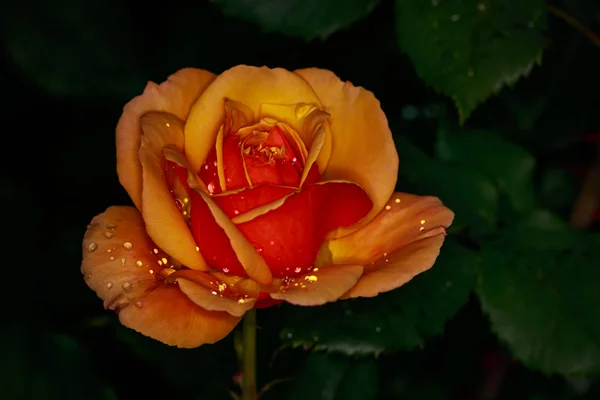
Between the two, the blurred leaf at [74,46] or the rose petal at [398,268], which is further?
the blurred leaf at [74,46]

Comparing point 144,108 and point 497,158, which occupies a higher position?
point 144,108

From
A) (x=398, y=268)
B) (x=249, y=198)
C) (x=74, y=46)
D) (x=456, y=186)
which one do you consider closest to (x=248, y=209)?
(x=249, y=198)

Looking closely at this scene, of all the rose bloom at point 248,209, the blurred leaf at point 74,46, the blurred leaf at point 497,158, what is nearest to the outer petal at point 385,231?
the rose bloom at point 248,209

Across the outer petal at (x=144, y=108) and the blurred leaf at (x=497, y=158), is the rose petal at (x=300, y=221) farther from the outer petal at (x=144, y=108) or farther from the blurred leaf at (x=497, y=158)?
the blurred leaf at (x=497, y=158)

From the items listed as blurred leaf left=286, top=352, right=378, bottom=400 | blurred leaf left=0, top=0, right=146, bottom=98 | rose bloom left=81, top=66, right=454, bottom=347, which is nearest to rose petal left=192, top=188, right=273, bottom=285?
rose bloom left=81, top=66, right=454, bottom=347

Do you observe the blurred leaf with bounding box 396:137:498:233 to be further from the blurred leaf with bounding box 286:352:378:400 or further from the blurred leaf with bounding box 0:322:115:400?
the blurred leaf with bounding box 0:322:115:400

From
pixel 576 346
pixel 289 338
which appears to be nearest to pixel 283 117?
pixel 289 338

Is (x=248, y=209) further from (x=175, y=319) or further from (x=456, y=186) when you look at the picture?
(x=456, y=186)
